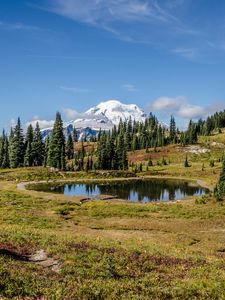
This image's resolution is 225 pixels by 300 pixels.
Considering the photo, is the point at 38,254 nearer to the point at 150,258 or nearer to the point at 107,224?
the point at 150,258

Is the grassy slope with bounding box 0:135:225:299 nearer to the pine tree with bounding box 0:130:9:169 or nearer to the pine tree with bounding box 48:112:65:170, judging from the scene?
the pine tree with bounding box 48:112:65:170

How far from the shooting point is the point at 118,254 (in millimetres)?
Answer: 26000

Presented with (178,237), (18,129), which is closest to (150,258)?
(178,237)

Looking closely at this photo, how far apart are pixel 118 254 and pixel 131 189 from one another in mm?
81432

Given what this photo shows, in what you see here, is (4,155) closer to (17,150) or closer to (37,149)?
(17,150)

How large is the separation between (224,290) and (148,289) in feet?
11.9

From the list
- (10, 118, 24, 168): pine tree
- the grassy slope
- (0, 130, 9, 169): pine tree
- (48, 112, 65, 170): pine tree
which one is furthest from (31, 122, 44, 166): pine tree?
the grassy slope

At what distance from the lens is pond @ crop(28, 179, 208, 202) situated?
93.1 meters

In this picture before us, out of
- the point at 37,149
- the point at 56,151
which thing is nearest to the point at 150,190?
the point at 56,151

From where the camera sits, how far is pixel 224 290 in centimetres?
1780

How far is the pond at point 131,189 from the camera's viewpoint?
9312cm

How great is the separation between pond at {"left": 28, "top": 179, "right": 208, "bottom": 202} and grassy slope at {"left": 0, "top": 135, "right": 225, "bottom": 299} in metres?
31.2

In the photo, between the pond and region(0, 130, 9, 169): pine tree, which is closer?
the pond

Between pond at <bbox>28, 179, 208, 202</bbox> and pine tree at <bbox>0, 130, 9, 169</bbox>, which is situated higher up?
pine tree at <bbox>0, 130, 9, 169</bbox>
